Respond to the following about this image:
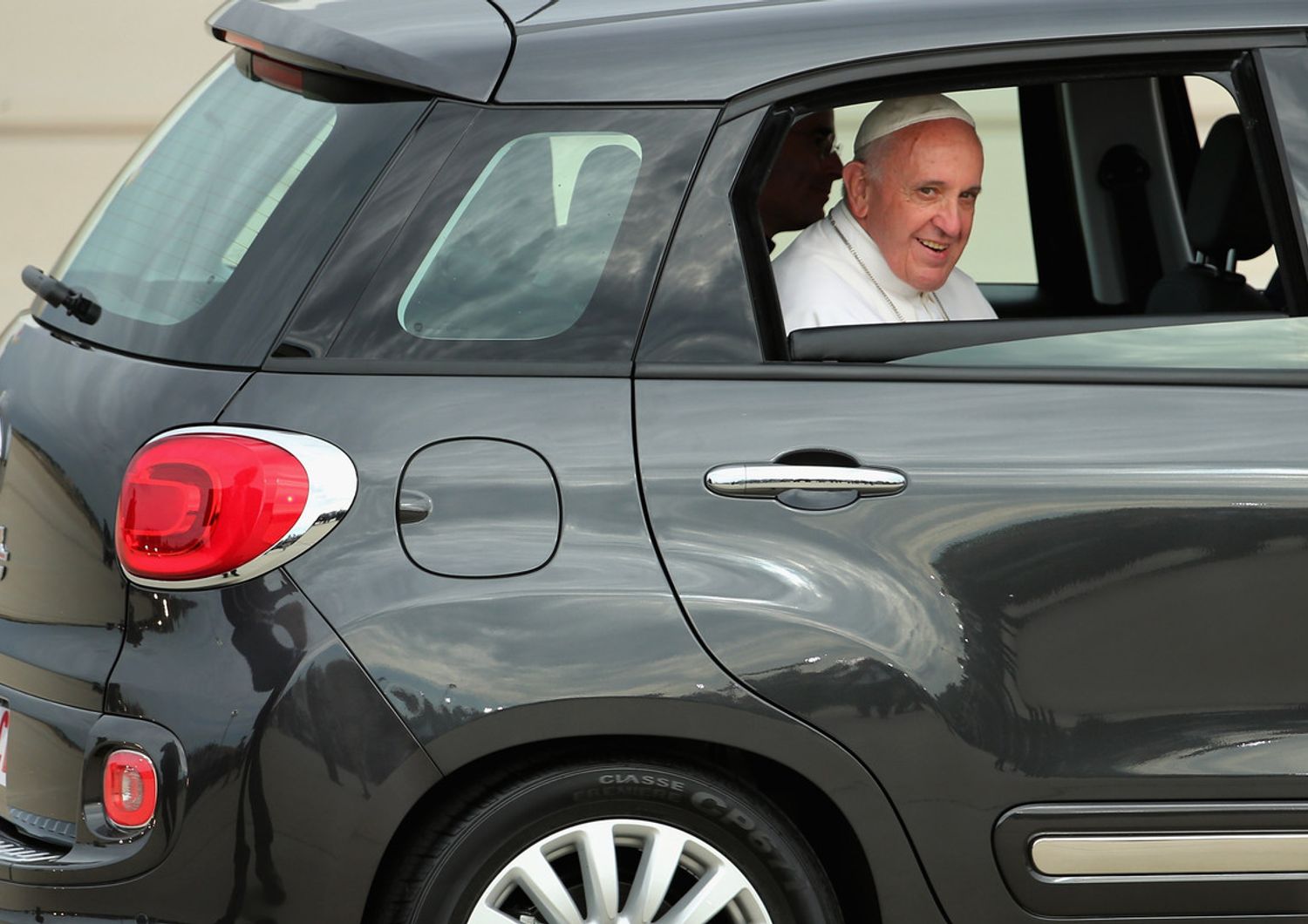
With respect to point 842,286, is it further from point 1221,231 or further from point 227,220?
point 227,220

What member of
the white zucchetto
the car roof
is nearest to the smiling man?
the white zucchetto

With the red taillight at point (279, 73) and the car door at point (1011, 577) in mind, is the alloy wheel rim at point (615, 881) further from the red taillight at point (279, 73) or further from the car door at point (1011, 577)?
the red taillight at point (279, 73)

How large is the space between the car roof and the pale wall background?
6.34m

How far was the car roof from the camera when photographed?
227cm

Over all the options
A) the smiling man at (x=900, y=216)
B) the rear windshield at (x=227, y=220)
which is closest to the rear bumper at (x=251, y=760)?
the rear windshield at (x=227, y=220)

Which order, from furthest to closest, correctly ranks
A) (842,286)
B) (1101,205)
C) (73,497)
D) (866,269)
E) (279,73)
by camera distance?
(1101,205)
(866,269)
(842,286)
(279,73)
(73,497)

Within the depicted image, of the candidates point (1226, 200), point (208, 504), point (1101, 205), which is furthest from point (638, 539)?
point (1101, 205)

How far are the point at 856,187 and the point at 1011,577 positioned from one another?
962mm

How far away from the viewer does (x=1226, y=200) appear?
3.07m

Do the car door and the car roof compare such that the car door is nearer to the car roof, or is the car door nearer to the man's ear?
the car roof

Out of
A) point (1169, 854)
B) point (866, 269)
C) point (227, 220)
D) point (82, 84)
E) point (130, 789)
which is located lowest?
point (1169, 854)

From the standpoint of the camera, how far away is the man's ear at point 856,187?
291 cm

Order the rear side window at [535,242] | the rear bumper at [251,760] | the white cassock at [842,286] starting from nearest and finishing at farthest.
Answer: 1. the rear bumper at [251,760]
2. the rear side window at [535,242]
3. the white cassock at [842,286]

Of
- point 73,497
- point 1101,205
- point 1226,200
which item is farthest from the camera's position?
point 1101,205
